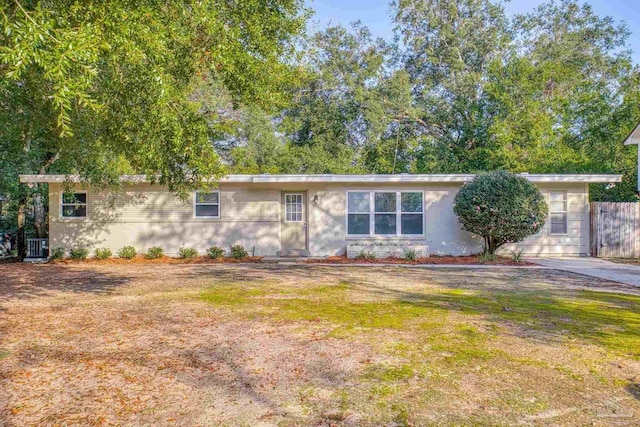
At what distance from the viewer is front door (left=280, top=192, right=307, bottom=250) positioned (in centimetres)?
1416

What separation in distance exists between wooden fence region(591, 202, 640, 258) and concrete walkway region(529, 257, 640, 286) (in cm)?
99

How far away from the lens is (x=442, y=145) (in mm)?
23031

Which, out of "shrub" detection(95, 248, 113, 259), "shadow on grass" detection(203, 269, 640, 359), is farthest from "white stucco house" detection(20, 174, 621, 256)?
"shadow on grass" detection(203, 269, 640, 359)

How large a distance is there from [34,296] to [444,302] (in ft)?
22.3

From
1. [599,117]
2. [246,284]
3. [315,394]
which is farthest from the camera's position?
[599,117]

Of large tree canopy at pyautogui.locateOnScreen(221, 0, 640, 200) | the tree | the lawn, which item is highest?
large tree canopy at pyautogui.locateOnScreen(221, 0, 640, 200)

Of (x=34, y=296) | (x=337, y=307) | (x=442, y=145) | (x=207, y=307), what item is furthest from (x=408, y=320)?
(x=442, y=145)

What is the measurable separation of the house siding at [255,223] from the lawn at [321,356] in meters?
6.03

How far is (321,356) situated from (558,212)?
12.6 m

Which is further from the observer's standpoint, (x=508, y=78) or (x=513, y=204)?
(x=508, y=78)

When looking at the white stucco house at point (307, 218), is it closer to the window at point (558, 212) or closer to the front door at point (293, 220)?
the window at point (558, 212)

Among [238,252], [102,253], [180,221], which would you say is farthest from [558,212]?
[102,253]

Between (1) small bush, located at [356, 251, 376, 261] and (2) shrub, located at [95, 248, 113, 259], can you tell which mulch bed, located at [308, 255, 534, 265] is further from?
(2) shrub, located at [95, 248, 113, 259]

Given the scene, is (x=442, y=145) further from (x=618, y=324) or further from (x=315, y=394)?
(x=315, y=394)
